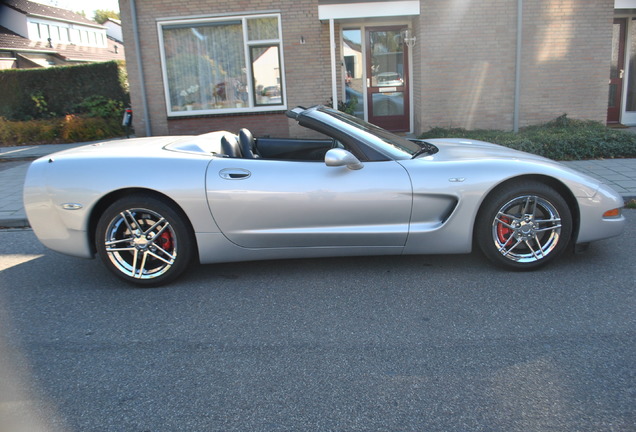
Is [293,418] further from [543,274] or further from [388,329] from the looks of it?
[543,274]

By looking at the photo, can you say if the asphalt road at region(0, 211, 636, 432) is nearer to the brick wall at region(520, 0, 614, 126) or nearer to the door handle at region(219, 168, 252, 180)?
the door handle at region(219, 168, 252, 180)

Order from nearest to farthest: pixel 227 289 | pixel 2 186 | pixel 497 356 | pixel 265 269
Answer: pixel 497 356
pixel 227 289
pixel 265 269
pixel 2 186

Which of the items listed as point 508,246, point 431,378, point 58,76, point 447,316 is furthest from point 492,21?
point 58,76

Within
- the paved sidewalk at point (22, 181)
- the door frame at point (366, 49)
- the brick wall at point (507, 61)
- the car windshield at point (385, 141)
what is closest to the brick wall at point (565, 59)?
the brick wall at point (507, 61)

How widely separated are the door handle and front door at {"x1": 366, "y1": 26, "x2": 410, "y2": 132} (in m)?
8.35

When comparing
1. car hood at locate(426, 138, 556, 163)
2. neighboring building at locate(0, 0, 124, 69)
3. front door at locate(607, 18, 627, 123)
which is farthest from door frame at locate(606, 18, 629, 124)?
neighboring building at locate(0, 0, 124, 69)

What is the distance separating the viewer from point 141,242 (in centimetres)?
408

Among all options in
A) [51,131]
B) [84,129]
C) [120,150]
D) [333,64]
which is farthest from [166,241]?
[51,131]

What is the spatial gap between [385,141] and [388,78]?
26.4ft

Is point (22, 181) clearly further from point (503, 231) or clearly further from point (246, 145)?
point (503, 231)

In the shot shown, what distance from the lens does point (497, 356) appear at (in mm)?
2941

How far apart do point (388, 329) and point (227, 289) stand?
139 centimetres

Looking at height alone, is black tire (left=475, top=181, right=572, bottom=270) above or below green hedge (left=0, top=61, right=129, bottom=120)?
below

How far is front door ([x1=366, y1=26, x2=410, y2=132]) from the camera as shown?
11.8 metres
